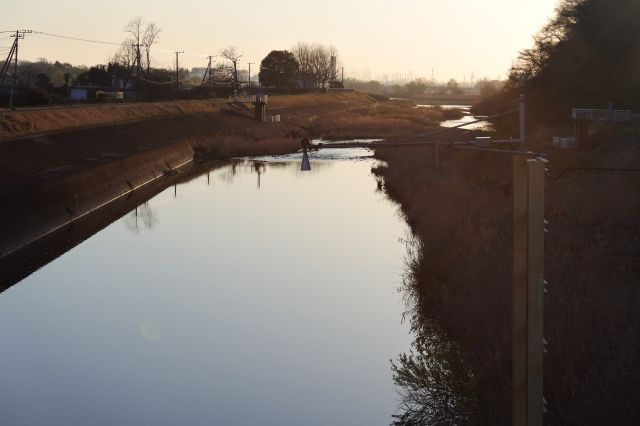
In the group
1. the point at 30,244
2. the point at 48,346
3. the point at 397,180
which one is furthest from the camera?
the point at 397,180

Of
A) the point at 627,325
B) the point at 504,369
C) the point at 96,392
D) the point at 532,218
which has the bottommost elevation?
the point at 96,392

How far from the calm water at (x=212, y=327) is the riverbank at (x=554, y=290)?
1.22 metres

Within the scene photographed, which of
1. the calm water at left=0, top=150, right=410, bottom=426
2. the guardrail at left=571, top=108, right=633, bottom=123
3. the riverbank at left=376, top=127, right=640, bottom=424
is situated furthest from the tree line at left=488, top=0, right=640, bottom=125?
the calm water at left=0, top=150, right=410, bottom=426

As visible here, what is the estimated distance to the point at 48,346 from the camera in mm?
14945

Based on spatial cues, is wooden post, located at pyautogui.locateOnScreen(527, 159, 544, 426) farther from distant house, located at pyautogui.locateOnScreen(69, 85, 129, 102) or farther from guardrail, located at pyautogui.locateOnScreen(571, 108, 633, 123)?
distant house, located at pyautogui.locateOnScreen(69, 85, 129, 102)

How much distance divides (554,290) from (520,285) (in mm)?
5500

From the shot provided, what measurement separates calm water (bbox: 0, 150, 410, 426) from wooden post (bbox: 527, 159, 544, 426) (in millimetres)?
6443

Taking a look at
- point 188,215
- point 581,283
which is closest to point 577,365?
point 581,283

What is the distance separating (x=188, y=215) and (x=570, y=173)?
13.5 m

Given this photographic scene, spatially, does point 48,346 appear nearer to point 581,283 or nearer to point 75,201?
point 581,283

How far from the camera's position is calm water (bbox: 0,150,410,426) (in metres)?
12.4

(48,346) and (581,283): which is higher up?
(581,283)

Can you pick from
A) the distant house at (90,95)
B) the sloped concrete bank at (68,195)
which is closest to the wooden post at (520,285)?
the sloped concrete bank at (68,195)

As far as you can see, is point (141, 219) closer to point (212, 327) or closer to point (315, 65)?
point (212, 327)
